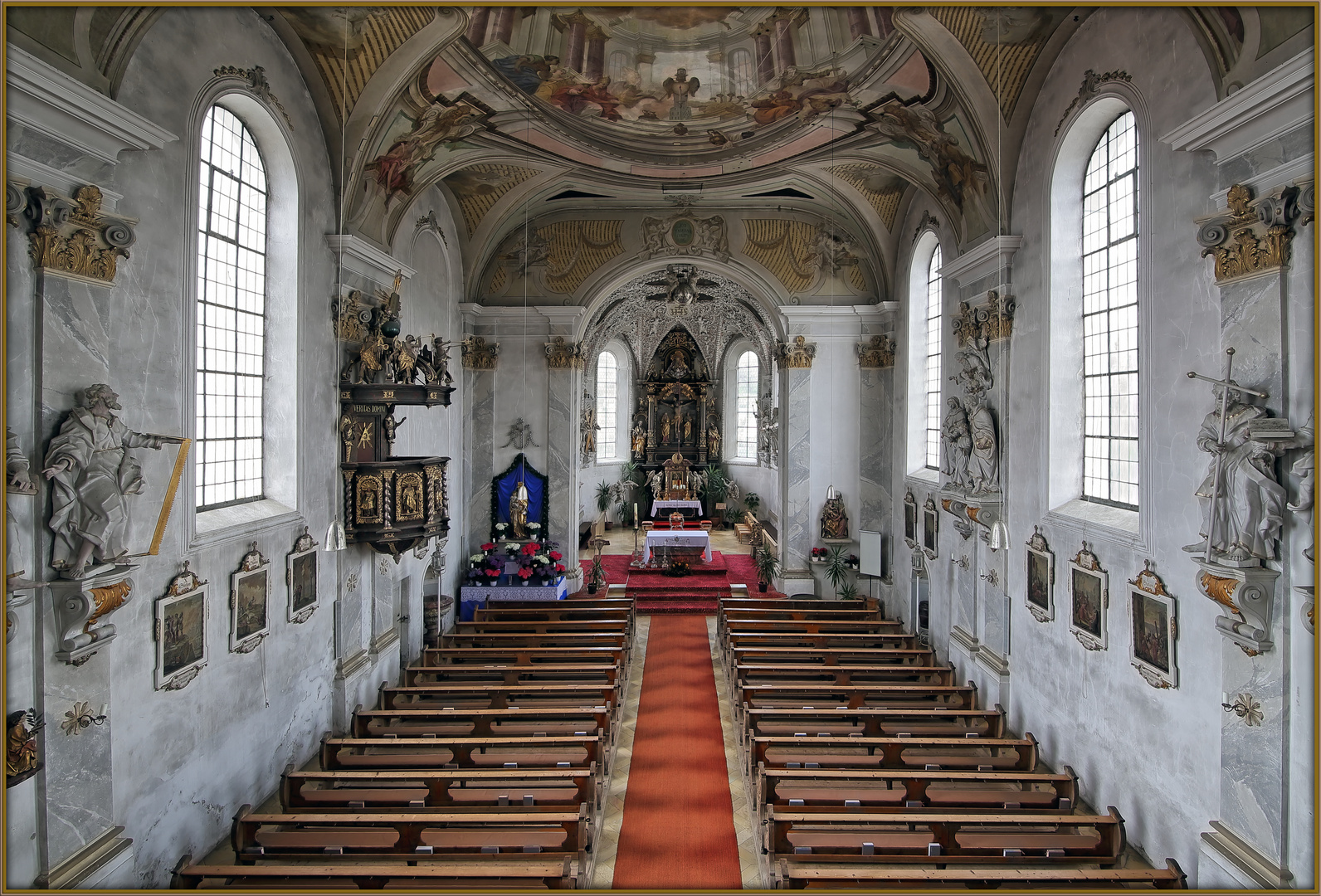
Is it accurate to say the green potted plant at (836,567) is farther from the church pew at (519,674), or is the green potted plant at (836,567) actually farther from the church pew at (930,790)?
the church pew at (930,790)

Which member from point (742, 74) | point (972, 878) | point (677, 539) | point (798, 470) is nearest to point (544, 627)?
point (677, 539)

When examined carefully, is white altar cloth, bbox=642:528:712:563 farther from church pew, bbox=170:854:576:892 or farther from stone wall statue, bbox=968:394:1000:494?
church pew, bbox=170:854:576:892

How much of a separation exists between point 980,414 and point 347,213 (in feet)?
35.0

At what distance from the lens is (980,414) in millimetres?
11625

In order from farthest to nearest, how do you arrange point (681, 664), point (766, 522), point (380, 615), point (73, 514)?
point (766, 522), point (681, 664), point (380, 615), point (73, 514)

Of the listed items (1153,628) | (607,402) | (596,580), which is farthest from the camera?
(607,402)

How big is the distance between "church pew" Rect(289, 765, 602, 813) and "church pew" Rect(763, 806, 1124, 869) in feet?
7.33

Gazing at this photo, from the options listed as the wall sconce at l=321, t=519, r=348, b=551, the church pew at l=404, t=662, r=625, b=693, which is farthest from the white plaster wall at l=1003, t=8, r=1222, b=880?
the wall sconce at l=321, t=519, r=348, b=551

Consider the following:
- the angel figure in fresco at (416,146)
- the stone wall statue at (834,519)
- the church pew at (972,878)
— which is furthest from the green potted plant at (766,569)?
the church pew at (972,878)

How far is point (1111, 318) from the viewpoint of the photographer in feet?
30.6

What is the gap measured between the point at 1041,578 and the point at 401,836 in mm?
8938

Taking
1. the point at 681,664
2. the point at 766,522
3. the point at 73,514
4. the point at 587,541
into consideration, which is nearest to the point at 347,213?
the point at 73,514

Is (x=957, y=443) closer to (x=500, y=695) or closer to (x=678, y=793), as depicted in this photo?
(x=678, y=793)

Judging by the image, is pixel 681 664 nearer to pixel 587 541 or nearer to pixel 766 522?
pixel 587 541
